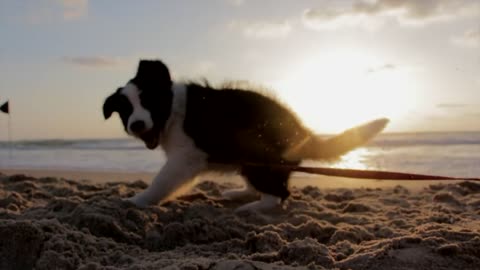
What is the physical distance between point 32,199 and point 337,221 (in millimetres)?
2610

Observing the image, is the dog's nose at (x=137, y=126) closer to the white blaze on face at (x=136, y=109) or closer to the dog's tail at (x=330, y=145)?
the white blaze on face at (x=136, y=109)

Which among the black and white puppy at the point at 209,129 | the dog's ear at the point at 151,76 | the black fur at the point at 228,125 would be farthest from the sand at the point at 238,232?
the dog's ear at the point at 151,76

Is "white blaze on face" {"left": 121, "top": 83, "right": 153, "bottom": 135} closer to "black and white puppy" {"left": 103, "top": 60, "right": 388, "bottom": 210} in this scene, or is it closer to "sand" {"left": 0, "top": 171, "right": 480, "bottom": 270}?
"black and white puppy" {"left": 103, "top": 60, "right": 388, "bottom": 210}

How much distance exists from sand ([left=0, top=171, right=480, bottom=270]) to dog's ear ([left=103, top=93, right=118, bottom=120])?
0.73 meters

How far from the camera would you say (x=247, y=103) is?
4371 millimetres

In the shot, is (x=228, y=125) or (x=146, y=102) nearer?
(x=146, y=102)

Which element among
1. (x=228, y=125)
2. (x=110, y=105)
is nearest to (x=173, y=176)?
(x=228, y=125)

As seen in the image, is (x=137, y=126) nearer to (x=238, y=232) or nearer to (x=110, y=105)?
(x=110, y=105)

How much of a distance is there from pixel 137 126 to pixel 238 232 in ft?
4.39

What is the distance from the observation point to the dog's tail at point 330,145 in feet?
14.3

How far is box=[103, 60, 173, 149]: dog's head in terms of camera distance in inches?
163

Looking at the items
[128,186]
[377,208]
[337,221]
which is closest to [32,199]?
[128,186]

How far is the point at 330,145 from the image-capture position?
4574 millimetres

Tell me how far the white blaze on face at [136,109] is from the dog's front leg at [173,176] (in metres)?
0.36
